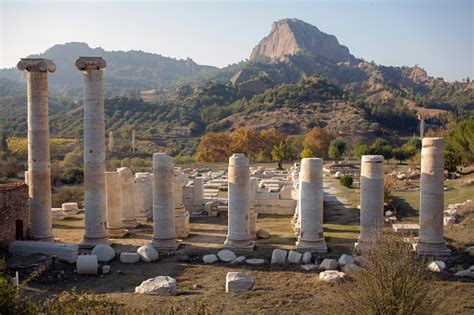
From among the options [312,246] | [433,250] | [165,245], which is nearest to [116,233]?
[165,245]

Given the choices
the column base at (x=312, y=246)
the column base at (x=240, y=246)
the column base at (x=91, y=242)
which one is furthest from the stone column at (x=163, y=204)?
the column base at (x=312, y=246)

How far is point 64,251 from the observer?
16.7 metres

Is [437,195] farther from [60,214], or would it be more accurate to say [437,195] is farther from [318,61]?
[318,61]

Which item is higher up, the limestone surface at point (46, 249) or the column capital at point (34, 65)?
the column capital at point (34, 65)

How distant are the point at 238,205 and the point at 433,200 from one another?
652 centimetres

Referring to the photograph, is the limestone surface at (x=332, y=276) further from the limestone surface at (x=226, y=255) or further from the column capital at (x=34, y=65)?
the column capital at (x=34, y=65)

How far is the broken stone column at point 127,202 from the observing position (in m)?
22.6

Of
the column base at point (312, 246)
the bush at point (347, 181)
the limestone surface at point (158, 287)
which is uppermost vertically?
the bush at point (347, 181)

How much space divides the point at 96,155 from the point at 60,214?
8.88m

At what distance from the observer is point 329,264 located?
15586mm

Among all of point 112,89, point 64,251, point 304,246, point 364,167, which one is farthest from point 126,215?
point 112,89

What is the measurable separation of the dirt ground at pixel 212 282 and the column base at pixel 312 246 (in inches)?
13.3

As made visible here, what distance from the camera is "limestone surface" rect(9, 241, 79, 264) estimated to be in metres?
16.7

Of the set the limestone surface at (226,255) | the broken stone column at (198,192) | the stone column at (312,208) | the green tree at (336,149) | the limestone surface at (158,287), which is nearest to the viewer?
the limestone surface at (158,287)
